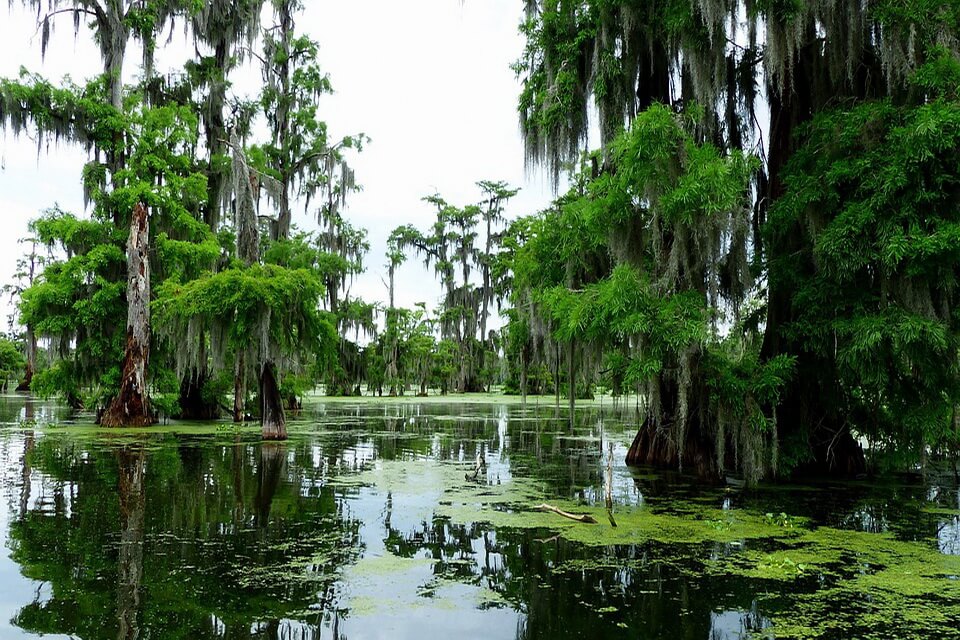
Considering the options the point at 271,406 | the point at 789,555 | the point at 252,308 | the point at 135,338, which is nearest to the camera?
the point at 789,555

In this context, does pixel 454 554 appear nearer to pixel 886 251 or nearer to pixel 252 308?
pixel 886 251

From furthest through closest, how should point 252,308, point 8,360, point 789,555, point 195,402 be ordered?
point 8,360 < point 195,402 < point 252,308 < point 789,555

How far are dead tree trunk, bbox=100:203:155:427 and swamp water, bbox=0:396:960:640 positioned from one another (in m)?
6.51

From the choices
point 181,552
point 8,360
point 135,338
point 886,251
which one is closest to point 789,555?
point 886,251

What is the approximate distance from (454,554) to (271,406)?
10.3 metres

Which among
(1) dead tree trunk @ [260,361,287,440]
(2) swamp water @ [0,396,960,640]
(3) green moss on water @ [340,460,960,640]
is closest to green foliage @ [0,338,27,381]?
(1) dead tree trunk @ [260,361,287,440]

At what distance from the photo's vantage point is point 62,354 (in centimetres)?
1878

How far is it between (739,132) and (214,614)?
1141 cm

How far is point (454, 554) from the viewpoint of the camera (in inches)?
246

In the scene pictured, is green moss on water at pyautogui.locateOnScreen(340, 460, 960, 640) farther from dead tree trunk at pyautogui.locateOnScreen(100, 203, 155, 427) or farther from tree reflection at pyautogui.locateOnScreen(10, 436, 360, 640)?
dead tree trunk at pyautogui.locateOnScreen(100, 203, 155, 427)

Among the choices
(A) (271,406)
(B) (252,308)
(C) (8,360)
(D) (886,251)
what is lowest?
(A) (271,406)

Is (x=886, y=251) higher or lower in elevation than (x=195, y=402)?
higher

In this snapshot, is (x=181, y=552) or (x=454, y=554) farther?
(x=454, y=554)

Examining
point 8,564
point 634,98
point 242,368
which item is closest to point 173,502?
point 8,564
